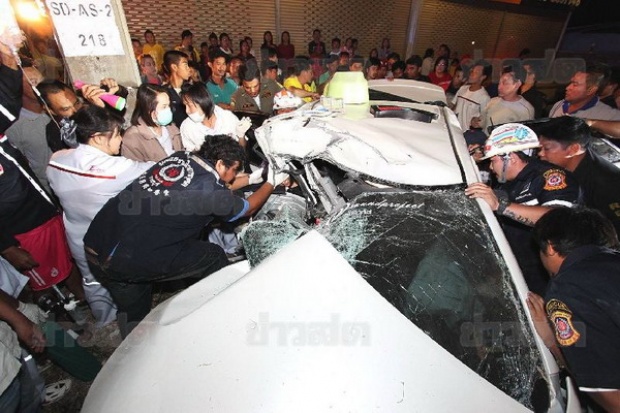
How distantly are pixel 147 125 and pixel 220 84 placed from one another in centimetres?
208

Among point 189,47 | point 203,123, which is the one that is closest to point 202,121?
point 203,123

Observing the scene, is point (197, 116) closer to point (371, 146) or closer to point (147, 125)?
point (147, 125)

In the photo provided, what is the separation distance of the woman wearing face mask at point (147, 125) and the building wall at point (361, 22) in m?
7.00

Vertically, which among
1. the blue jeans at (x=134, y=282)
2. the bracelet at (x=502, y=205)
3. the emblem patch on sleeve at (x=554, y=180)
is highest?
the emblem patch on sleeve at (x=554, y=180)

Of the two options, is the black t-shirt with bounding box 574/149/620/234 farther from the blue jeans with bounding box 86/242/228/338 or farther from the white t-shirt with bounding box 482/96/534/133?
the blue jeans with bounding box 86/242/228/338

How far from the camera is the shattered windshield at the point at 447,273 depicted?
52.5 inches

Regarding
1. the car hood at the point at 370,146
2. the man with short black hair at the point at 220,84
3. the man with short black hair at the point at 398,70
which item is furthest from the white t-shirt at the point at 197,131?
the man with short black hair at the point at 398,70

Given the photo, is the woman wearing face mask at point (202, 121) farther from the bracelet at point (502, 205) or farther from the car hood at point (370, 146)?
the bracelet at point (502, 205)

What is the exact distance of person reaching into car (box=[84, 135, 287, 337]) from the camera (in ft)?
6.37

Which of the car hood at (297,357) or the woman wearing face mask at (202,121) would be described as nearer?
the car hood at (297,357)

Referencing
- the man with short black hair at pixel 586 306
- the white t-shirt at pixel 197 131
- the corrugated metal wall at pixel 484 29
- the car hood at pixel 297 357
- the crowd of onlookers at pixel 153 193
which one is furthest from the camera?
the corrugated metal wall at pixel 484 29

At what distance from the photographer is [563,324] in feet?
4.29

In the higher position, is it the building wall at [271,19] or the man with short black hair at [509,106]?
the building wall at [271,19]

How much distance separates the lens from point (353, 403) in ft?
3.66
